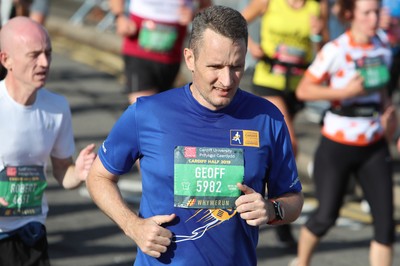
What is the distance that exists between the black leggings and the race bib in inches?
89.2

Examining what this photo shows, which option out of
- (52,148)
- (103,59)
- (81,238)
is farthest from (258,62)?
(103,59)

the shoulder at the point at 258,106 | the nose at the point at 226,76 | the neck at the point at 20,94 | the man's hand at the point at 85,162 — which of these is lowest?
the man's hand at the point at 85,162

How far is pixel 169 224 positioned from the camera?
410 centimetres

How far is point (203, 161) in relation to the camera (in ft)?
13.5

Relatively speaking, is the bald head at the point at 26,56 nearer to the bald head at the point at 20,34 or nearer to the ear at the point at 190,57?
the bald head at the point at 20,34

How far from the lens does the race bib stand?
8.63m

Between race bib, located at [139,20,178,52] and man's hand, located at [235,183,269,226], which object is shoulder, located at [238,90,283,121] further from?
race bib, located at [139,20,178,52]

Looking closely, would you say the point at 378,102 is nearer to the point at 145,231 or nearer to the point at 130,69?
the point at 130,69

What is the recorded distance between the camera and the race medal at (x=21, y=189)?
17.2ft

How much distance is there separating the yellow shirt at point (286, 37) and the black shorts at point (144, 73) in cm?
109

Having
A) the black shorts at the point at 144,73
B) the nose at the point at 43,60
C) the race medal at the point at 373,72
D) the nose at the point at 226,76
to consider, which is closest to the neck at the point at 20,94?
the nose at the point at 43,60

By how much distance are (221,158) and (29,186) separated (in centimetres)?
150

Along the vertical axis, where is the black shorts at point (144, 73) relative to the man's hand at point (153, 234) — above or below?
below

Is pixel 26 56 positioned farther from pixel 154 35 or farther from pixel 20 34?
pixel 154 35
